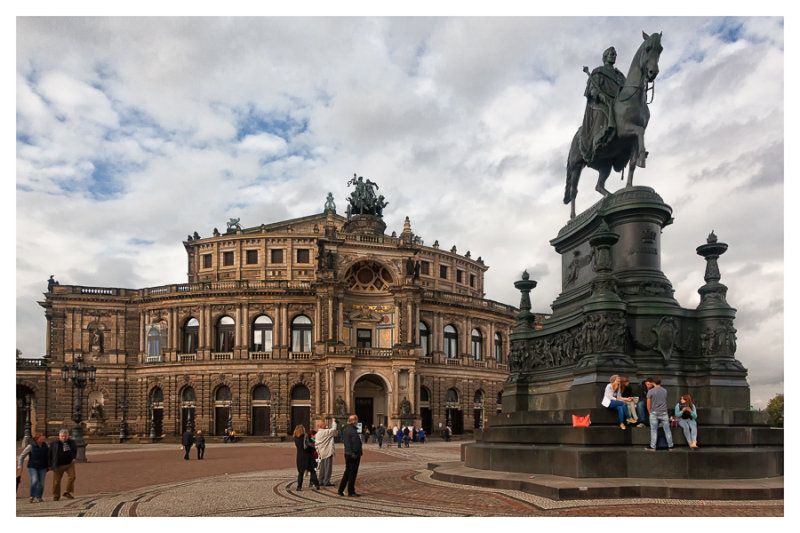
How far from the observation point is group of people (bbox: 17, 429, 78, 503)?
14.7 m

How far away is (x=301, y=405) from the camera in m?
64.1

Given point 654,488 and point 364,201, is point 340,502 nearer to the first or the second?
point 654,488

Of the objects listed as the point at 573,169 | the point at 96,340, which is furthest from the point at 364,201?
the point at 573,169

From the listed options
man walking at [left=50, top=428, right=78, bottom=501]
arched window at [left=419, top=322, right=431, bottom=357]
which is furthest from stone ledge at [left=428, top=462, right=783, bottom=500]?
arched window at [left=419, top=322, right=431, bottom=357]

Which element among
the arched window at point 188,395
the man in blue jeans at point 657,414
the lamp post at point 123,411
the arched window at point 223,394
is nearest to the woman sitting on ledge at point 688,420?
the man in blue jeans at point 657,414

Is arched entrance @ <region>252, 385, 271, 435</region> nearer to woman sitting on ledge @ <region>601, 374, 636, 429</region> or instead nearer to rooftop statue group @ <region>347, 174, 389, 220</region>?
rooftop statue group @ <region>347, 174, 389, 220</region>

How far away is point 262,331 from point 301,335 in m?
3.51

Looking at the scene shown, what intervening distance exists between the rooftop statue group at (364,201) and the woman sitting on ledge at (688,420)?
6166cm

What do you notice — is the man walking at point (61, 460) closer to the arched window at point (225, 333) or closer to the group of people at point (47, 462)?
Answer: the group of people at point (47, 462)

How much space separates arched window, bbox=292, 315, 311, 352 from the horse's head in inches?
2056

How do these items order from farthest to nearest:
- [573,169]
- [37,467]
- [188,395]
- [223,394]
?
[188,395] < [223,394] < [573,169] < [37,467]

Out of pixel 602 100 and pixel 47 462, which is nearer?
pixel 47 462

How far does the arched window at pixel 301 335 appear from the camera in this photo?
217 ft

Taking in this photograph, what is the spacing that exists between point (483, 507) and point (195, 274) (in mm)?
65357
